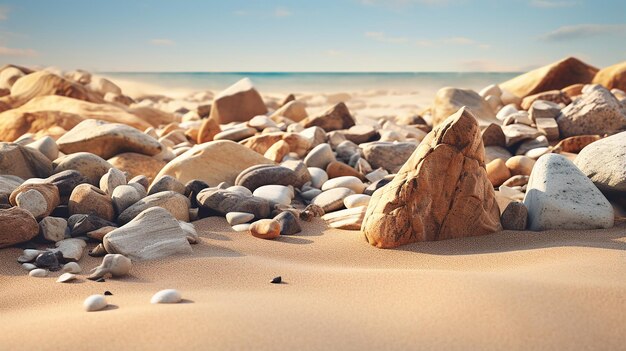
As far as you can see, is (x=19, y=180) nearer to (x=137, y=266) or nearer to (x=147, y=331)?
(x=137, y=266)

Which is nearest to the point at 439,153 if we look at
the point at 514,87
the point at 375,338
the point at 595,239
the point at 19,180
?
the point at 595,239

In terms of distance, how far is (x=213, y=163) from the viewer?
457 centimetres

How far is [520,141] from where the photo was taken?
224 inches

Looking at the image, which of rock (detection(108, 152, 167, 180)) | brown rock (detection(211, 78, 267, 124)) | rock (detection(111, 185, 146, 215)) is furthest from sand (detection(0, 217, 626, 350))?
brown rock (detection(211, 78, 267, 124))

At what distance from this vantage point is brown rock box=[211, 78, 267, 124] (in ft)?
28.9

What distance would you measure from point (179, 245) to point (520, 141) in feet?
13.0

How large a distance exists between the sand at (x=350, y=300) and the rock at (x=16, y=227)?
0.09m

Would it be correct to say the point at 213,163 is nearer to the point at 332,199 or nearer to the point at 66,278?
the point at 332,199

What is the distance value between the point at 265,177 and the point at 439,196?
1.58m

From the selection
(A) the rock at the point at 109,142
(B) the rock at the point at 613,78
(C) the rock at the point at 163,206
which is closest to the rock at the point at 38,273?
(C) the rock at the point at 163,206

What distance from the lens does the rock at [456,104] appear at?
22.9ft

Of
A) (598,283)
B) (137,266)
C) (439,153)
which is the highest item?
(439,153)

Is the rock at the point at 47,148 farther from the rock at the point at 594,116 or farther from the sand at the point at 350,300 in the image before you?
the rock at the point at 594,116

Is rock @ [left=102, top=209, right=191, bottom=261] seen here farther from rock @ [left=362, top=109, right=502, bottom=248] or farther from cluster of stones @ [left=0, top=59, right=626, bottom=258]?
rock @ [left=362, top=109, right=502, bottom=248]
